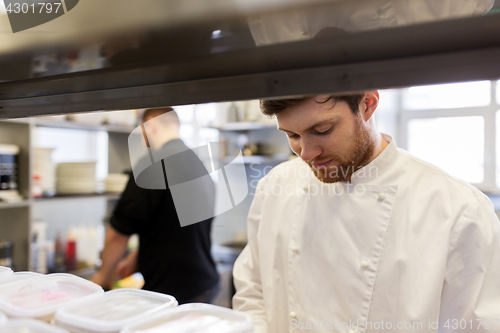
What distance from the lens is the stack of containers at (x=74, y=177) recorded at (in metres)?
2.80

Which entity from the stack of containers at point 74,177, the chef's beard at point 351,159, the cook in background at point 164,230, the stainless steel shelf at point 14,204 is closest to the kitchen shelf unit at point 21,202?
the stainless steel shelf at point 14,204

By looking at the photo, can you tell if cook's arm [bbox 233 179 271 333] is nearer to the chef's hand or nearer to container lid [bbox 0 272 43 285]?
container lid [bbox 0 272 43 285]

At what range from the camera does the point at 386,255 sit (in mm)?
1121

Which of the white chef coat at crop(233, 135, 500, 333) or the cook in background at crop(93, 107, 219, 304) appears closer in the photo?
the cook in background at crop(93, 107, 219, 304)

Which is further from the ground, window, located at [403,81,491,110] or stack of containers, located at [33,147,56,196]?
window, located at [403,81,491,110]

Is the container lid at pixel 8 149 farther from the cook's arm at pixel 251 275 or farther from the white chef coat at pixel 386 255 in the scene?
the white chef coat at pixel 386 255

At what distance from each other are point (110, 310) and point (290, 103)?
0.60 meters

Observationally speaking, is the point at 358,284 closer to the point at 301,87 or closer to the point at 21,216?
the point at 301,87

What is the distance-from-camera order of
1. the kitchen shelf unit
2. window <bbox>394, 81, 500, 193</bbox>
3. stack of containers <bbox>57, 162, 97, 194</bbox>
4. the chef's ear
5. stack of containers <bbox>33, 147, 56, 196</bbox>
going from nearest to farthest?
1. the chef's ear
2. the kitchen shelf unit
3. stack of containers <bbox>33, 147, 56, 196</bbox>
4. stack of containers <bbox>57, 162, 97, 194</bbox>
5. window <bbox>394, 81, 500, 193</bbox>

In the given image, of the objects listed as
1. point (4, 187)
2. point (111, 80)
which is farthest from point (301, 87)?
point (4, 187)

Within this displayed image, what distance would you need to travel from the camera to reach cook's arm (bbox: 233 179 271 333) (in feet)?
4.59

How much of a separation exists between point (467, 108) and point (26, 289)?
4629 millimetres

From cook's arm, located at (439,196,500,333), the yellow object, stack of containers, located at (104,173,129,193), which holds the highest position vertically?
stack of containers, located at (104,173,129,193)

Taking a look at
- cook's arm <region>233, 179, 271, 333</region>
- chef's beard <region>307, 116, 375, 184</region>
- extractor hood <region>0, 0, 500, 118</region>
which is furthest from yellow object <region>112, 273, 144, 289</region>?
extractor hood <region>0, 0, 500, 118</region>
